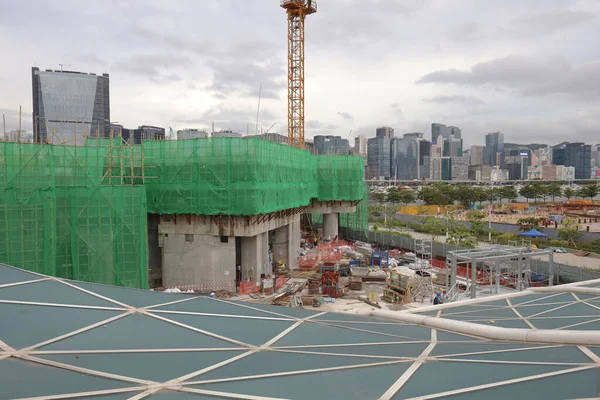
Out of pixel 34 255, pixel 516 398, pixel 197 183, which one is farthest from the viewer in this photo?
pixel 197 183

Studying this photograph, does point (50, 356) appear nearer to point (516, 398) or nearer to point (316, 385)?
point (316, 385)

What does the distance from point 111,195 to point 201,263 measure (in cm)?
811

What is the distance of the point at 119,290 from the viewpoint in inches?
347

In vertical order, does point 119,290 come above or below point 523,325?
above

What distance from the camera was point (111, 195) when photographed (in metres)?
25.6

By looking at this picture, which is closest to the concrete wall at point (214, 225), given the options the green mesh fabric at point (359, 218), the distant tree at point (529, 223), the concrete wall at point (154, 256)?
the concrete wall at point (154, 256)

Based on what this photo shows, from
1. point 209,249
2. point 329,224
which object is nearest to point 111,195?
point 209,249

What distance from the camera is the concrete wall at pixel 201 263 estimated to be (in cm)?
3075

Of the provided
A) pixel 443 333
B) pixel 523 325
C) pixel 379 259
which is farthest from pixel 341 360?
pixel 379 259

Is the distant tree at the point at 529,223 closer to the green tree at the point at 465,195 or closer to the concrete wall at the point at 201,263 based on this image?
the green tree at the point at 465,195

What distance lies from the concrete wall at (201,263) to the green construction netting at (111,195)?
2284 millimetres

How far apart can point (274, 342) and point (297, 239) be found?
120 ft

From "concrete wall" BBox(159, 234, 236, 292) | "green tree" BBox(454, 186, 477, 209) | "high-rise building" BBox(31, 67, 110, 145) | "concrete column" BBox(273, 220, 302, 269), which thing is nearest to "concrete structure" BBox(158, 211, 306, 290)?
"concrete wall" BBox(159, 234, 236, 292)

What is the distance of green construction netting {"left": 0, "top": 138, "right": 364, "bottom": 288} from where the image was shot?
23.5 m
